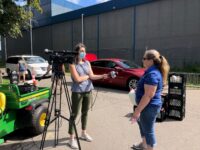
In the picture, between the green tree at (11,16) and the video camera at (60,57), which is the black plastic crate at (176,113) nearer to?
the video camera at (60,57)

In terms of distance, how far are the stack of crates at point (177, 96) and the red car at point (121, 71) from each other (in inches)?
148

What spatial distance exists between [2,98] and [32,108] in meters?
0.73

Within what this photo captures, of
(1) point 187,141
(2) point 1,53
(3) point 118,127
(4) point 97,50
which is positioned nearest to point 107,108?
(3) point 118,127

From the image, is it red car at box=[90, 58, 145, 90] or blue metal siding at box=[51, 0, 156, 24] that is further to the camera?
Answer: blue metal siding at box=[51, 0, 156, 24]

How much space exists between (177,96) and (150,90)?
125 inches

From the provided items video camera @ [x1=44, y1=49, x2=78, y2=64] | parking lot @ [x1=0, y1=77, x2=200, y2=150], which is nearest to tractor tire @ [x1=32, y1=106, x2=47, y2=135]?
parking lot @ [x1=0, y1=77, x2=200, y2=150]

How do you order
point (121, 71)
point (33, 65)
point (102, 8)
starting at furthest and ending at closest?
point (102, 8) → point (33, 65) → point (121, 71)

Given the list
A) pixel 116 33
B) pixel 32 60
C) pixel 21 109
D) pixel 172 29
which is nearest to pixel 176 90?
pixel 21 109

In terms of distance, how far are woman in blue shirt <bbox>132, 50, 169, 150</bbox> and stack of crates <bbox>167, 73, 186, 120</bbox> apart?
2711 millimetres

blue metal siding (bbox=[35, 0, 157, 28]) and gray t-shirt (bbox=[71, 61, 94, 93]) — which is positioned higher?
blue metal siding (bbox=[35, 0, 157, 28])

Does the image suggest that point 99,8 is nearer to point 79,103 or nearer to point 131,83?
point 131,83

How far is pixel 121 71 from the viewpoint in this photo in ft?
33.9

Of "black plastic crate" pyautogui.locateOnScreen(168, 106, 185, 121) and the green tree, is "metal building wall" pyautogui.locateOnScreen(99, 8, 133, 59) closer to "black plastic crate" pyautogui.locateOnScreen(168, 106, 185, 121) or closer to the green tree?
the green tree

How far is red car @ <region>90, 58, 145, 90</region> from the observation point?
9.98 m
